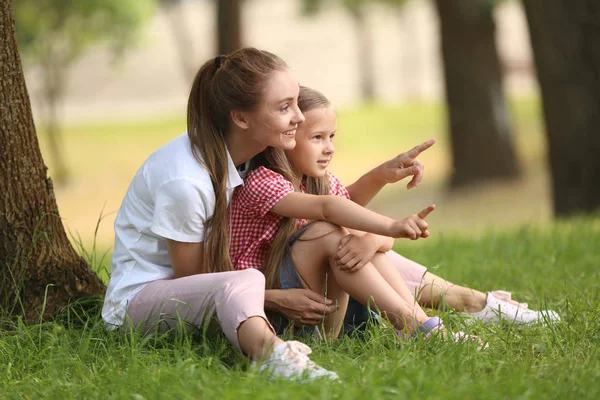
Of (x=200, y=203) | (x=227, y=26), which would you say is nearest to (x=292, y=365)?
(x=200, y=203)

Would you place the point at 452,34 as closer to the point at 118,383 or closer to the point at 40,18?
the point at 118,383

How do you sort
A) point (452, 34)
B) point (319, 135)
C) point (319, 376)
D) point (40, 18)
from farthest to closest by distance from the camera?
point (40, 18) < point (452, 34) < point (319, 135) < point (319, 376)

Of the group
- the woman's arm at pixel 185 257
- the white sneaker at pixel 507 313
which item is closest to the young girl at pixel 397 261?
the white sneaker at pixel 507 313

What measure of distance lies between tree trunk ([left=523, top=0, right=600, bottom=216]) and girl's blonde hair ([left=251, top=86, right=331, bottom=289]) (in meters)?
5.45

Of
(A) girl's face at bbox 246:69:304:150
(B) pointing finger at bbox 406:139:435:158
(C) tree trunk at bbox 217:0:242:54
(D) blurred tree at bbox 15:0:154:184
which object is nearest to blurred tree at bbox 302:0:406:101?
(D) blurred tree at bbox 15:0:154:184

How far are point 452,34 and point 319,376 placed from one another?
11481 millimetres

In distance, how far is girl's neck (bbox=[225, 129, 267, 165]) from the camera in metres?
3.42

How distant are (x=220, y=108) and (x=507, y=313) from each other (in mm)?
1562

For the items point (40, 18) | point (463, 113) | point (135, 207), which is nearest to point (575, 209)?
point (463, 113)

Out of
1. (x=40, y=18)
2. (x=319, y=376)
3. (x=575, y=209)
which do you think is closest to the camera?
(x=319, y=376)

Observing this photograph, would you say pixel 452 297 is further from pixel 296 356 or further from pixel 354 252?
pixel 296 356

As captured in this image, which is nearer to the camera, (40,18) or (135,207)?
(135,207)

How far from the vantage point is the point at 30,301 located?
366 centimetres

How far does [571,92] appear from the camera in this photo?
841 centimetres
